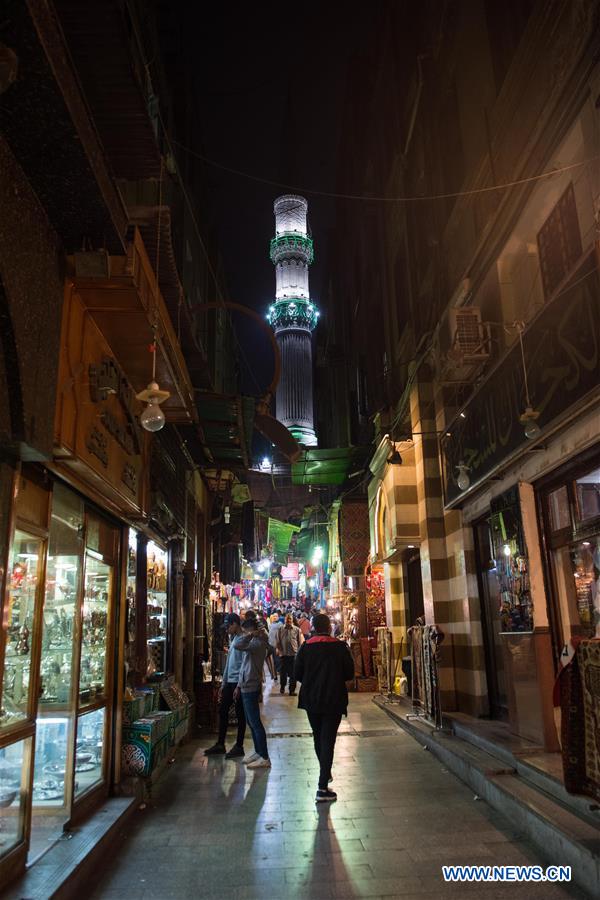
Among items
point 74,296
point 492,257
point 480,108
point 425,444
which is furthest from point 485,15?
point 74,296

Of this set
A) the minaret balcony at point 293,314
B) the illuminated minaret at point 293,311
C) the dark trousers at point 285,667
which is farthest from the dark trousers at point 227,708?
the minaret balcony at point 293,314

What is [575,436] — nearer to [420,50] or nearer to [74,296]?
[74,296]

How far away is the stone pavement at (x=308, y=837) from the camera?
4277 millimetres

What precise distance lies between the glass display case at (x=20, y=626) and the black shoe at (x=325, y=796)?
344cm

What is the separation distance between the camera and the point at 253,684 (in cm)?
823

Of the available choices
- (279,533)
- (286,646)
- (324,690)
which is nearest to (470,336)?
(324,690)

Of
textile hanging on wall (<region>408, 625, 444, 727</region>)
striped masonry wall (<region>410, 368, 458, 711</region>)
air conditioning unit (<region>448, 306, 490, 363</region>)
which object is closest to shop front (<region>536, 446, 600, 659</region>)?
air conditioning unit (<region>448, 306, 490, 363</region>)

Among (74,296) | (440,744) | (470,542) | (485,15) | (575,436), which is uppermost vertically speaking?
(485,15)

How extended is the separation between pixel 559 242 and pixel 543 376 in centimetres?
184

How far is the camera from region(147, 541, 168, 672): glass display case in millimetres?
8750

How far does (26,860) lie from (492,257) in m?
8.43

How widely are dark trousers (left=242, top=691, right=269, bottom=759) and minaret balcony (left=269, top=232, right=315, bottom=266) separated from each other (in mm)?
36452

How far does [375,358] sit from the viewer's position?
61.5 feet

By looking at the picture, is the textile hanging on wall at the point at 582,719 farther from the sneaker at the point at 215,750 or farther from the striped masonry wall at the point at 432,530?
the striped masonry wall at the point at 432,530
